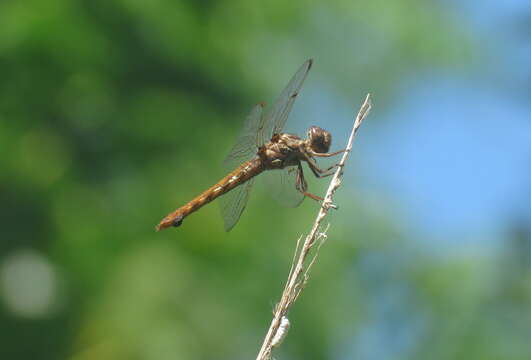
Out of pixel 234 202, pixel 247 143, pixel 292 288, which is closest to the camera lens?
pixel 292 288

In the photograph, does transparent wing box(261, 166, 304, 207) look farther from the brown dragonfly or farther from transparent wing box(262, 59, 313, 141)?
transparent wing box(262, 59, 313, 141)

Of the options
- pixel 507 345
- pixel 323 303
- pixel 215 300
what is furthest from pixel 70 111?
pixel 507 345

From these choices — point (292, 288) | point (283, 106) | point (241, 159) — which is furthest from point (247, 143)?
point (292, 288)

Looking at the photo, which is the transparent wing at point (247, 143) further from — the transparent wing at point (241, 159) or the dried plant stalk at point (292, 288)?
the dried plant stalk at point (292, 288)

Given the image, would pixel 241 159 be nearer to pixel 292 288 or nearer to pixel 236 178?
pixel 236 178

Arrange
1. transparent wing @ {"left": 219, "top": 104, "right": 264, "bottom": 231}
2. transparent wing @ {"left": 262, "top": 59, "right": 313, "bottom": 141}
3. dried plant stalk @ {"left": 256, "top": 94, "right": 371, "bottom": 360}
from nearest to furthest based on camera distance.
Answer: dried plant stalk @ {"left": 256, "top": 94, "right": 371, "bottom": 360} → transparent wing @ {"left": 262, "top": 59, "right": 313, "bottom": 141} → transparent wing @ {"left": 219, "top": 104, "right": 264, "bottom": 231}

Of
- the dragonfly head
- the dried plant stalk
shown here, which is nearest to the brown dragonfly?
the dragonfly head
